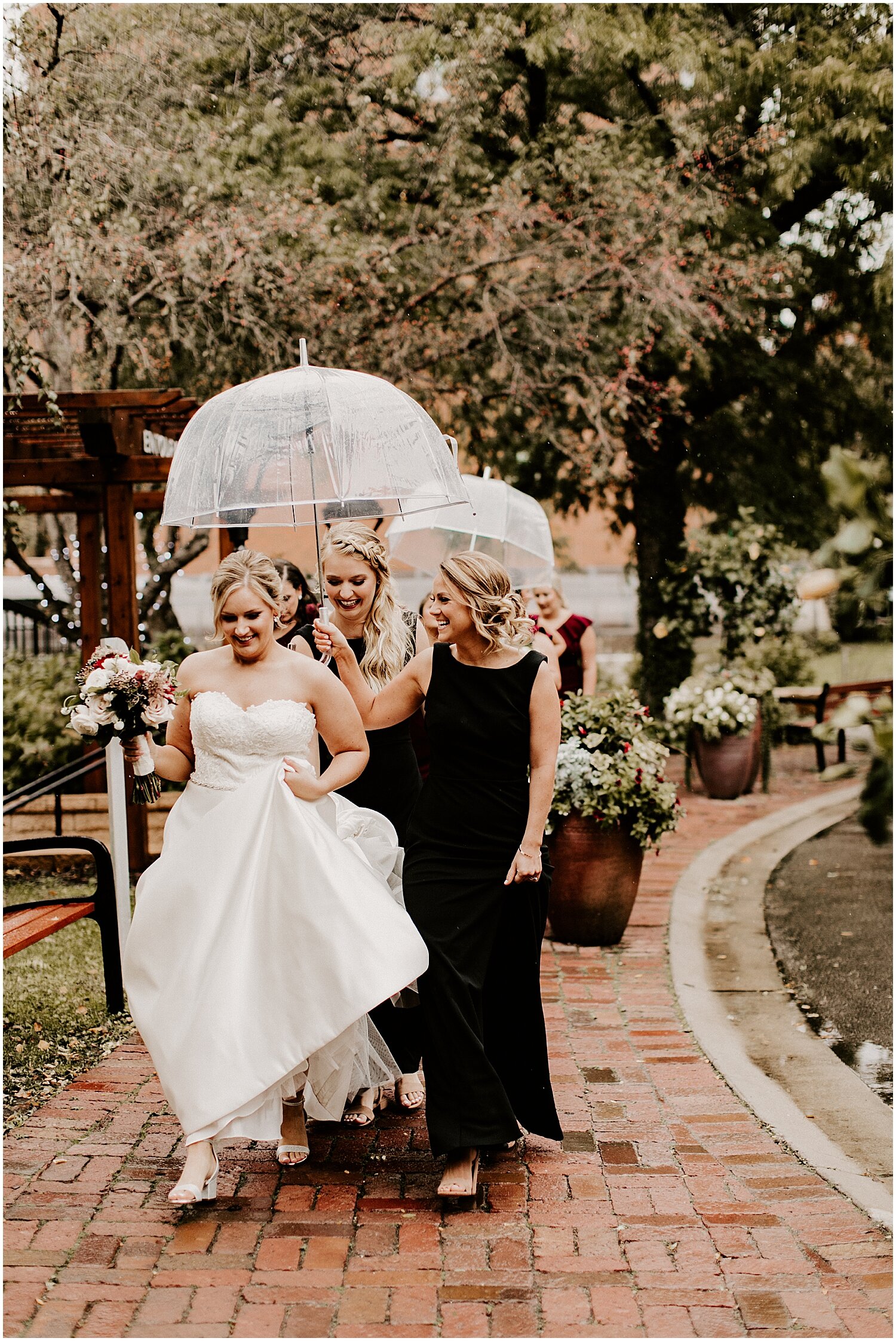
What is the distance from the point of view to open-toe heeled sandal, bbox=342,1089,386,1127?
460 cm

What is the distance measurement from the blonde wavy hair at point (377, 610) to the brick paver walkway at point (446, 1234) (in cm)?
170

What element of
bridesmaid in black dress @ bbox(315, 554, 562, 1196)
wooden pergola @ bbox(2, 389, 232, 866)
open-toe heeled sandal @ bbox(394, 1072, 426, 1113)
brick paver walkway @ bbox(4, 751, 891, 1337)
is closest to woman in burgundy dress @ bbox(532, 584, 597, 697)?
wooden pergola @ bbox(2, 389, 232, 866)

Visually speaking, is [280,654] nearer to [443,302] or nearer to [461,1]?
[443,302]

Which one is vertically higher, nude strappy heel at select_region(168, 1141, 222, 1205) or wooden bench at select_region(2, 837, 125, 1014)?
wooden bench at select_region(2, 837, 125, 1014)

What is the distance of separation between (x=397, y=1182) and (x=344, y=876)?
1.02m

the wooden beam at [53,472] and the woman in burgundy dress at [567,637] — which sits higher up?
the wooden beam at [53,472]

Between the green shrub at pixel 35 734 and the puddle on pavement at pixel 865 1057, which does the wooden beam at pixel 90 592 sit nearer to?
the green shrub at pixel 35 734

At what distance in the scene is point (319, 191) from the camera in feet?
39.4

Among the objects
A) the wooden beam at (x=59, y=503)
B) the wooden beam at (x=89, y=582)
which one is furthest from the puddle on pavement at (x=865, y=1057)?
the wooden beam at (x=59, y=503)

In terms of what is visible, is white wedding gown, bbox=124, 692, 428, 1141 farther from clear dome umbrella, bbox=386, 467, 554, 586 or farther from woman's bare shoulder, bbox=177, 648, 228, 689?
clear dome umbrella, bbox=386, 467, 554, 586

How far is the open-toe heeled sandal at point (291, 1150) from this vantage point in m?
4.23

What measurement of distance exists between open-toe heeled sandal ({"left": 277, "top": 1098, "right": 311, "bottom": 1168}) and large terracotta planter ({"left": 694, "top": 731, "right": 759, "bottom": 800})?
27.3 feet

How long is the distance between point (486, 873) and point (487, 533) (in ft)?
10.6

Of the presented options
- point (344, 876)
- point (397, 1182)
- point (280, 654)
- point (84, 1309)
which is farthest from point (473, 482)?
point (84, 1309)
